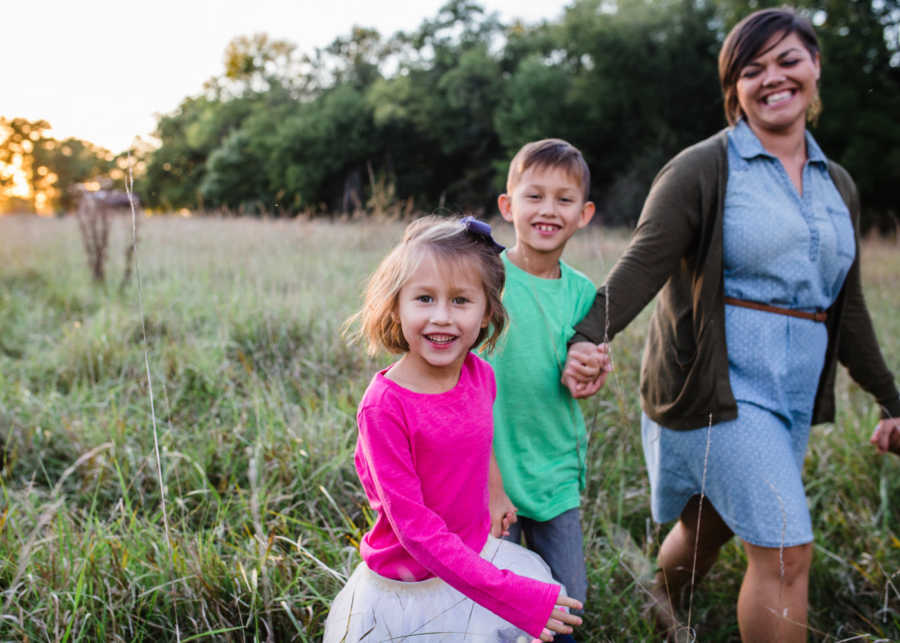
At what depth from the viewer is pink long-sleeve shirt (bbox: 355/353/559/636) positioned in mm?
1238

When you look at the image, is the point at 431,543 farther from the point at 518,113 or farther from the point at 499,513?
the point at 518,113

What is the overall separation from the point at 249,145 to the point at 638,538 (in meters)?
33.5

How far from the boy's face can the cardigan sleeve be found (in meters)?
0.27

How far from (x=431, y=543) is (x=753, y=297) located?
1348mm

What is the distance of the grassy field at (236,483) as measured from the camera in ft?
6.40

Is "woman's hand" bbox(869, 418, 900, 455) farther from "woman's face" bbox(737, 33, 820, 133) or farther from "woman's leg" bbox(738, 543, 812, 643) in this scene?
"woman's face" bbox(737, 33, 820, 133)

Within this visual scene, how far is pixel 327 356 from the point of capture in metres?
Answer: 3.95

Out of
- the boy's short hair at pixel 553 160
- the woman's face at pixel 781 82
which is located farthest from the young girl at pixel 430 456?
the woman's face at pixel 781 82

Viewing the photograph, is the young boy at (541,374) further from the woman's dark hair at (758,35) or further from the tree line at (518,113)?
the tree line at (518,113)

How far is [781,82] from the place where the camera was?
81.0 inches

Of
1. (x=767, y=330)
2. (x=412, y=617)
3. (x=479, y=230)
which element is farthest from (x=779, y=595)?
(x=479, y=230)

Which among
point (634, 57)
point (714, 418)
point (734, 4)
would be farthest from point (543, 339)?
point (634, 57)

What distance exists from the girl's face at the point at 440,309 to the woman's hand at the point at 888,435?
1.82 meters

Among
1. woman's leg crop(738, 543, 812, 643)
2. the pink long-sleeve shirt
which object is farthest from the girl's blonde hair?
woman's leg crop(738, 543, 812, 643)
